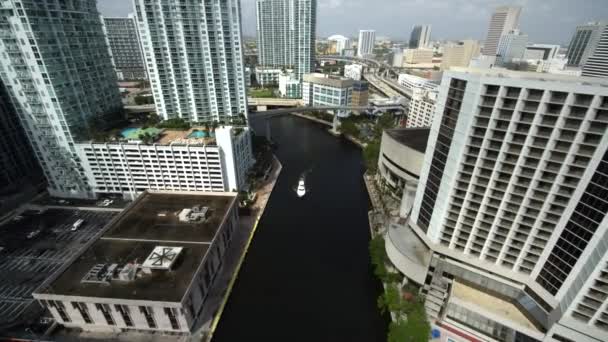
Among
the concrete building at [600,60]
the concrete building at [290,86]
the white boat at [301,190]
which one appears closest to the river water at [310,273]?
the white boat at [301,190]

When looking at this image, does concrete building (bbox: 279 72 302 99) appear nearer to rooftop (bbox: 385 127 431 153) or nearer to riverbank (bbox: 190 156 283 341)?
rooftop (bbox: 385 127 431 153)

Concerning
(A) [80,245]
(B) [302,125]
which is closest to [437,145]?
(A) [80,245]

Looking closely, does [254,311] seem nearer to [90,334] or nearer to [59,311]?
[90,334]

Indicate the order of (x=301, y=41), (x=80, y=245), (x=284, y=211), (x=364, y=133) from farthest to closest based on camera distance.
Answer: (x=301, y=41) → (x=364, y=133) → (x=284, y=211) → (x=80, y=245)

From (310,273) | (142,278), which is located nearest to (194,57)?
(142,278)

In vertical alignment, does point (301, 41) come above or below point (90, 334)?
above

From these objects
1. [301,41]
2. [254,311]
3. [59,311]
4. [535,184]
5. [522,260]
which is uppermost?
[301,41]

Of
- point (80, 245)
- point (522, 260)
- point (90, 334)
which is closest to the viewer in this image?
point (522, 260)

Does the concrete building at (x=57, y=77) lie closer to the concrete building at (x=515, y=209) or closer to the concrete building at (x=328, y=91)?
the concrete building at (x=515, y=209)
